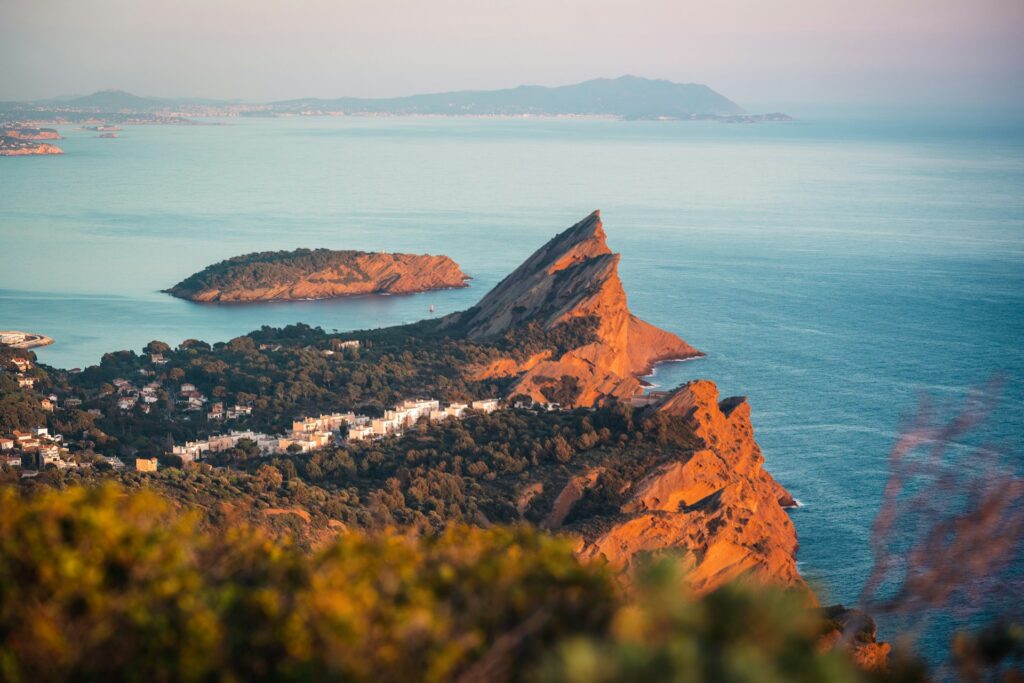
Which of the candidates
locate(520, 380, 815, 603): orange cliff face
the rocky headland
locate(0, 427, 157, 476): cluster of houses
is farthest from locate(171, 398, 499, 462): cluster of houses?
the rocky headland

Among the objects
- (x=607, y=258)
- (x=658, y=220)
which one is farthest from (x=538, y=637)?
(x=658, y=220)

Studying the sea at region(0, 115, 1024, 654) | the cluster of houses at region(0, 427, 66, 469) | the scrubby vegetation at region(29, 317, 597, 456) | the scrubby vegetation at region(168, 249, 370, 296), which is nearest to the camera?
the cluster of houses at region(0, 427, 66, 469)

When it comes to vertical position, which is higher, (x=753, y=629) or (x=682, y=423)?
(x=753, y=629)

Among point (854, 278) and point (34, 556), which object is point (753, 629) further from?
point (854, 278)

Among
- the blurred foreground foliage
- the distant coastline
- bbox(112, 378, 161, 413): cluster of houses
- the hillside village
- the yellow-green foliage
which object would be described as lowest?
the distant coastline

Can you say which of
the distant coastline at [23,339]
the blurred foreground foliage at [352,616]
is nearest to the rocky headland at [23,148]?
the distant coastline at [23,339]

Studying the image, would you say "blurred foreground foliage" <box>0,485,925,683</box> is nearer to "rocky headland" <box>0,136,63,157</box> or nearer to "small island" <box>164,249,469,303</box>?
"small island" <box>164,249,469,303</box>
